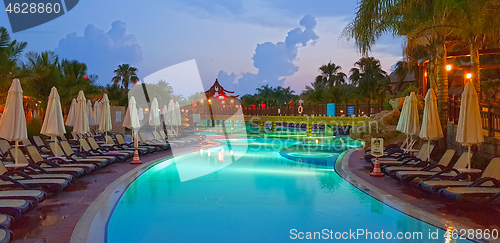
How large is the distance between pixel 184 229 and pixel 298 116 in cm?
2891

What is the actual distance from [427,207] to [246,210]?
3348 mm

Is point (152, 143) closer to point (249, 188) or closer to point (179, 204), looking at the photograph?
point (249, 188)

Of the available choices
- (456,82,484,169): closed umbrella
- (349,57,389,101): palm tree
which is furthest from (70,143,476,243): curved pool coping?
(349,57,389,101): palm tree

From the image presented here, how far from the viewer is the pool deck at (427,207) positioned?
5967 mm

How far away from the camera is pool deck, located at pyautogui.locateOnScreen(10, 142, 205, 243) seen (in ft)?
17.1

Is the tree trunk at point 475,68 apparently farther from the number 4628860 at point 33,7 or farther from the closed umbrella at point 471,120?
the number 4628860 at point 33,7

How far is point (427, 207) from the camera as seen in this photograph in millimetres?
6930

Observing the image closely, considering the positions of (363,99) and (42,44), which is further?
(42,44)

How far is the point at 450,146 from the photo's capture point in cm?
1233

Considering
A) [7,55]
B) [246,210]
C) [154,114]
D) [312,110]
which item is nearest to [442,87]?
[246,210]

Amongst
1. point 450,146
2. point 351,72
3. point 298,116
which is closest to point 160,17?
point 351,72

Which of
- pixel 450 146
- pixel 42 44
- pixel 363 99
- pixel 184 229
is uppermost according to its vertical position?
pixel 42 44

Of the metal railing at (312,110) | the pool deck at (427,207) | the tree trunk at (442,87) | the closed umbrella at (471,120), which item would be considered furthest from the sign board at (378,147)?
the metal railing at (312,110)

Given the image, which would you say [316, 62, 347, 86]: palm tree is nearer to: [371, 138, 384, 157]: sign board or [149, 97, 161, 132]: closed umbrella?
[149, 97, 161, 132]: closed umbrella
